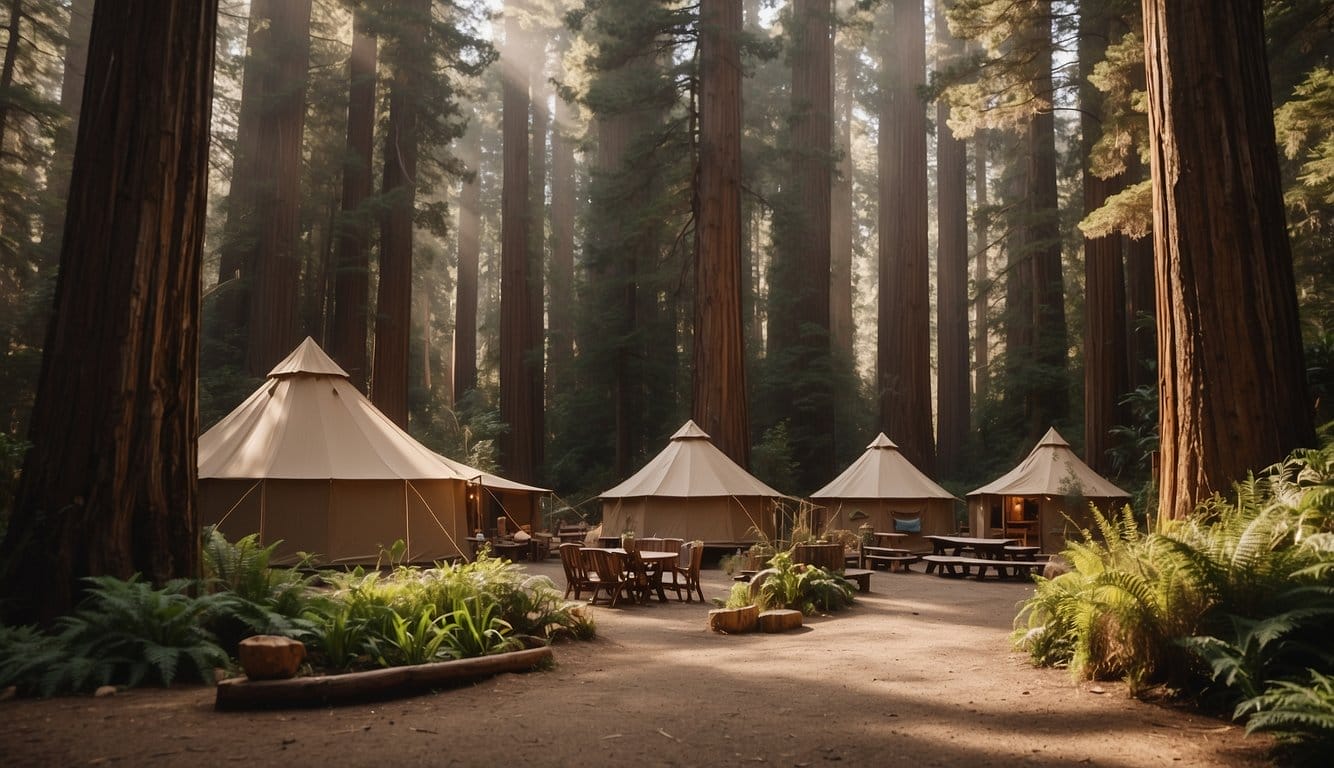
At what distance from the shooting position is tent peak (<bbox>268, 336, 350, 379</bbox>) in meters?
15.5

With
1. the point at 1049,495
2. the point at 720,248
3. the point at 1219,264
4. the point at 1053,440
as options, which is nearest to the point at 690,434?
the point at 720,248

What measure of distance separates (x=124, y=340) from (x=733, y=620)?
6.19m

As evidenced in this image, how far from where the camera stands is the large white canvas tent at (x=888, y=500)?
20.7m

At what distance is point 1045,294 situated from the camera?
24547 mm

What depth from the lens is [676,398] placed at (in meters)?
27.5

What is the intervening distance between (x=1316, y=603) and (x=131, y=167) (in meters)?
8.57

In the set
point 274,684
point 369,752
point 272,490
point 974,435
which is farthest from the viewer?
point 974,435

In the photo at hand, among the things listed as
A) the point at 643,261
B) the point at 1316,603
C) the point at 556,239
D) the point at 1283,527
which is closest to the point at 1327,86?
the point at 1283,527

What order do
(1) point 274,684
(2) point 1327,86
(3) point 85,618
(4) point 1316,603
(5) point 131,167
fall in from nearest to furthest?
(4) point 1316,603, (1) point 274,684, (3) point 85,618, (5) point 131,167, (2) point 1327,86

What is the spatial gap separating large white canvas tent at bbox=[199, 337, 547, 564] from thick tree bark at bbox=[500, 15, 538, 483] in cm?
917

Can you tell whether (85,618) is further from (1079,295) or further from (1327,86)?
(1079,295)

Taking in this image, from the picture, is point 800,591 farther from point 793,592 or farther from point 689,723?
point 689,723

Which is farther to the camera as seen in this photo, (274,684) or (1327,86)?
(1327,86)

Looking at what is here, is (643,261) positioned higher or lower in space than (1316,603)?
higher
